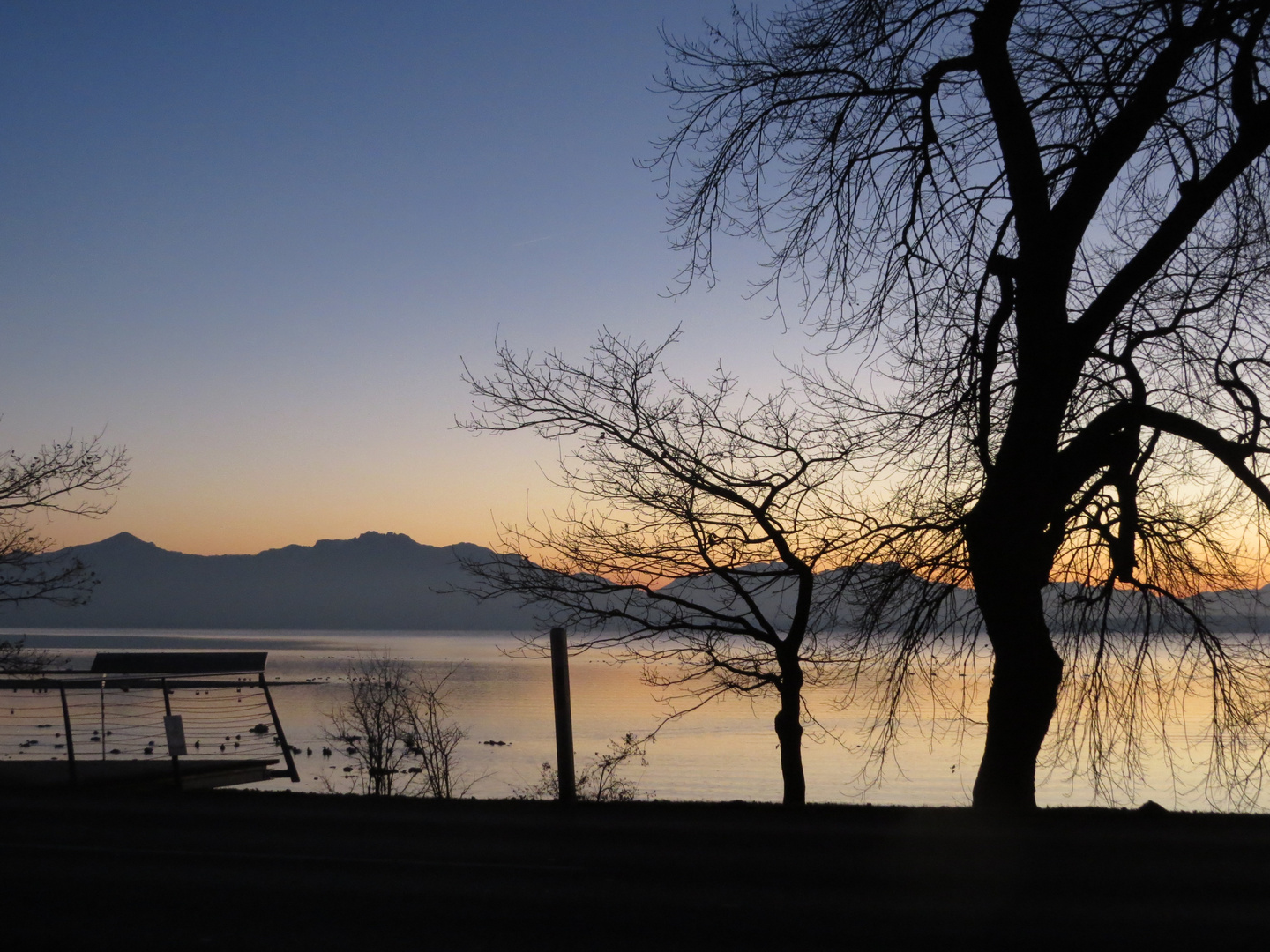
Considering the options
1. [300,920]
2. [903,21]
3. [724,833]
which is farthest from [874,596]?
[300,920]

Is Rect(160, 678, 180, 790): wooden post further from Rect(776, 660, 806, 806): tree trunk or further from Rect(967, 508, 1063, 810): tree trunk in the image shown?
Rect(967, 508, 1063, 810): tree trunk

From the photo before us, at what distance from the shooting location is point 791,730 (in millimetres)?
14836

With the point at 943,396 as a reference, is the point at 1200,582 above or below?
below

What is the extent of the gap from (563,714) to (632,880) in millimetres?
4736

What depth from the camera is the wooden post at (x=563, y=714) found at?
35.7 ft

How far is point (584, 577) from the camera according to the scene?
50.9 ft

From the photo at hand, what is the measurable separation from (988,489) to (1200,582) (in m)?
3.75

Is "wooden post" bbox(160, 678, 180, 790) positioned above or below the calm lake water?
above

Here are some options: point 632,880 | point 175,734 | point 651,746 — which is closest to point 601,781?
point 175,734

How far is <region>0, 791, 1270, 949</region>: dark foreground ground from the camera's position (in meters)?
5.27

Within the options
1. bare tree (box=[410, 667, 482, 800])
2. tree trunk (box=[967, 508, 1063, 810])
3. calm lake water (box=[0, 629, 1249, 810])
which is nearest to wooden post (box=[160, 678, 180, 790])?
calm lake water (box=[0, 629, 1249, 810])

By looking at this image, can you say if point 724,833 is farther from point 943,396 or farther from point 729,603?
point 729,603

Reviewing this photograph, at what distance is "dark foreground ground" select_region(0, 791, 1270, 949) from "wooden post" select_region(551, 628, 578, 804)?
1.53 metres

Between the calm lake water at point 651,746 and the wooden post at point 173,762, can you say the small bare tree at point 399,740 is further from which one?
the wooden post at point 173,762
